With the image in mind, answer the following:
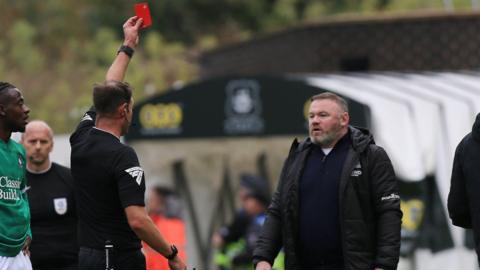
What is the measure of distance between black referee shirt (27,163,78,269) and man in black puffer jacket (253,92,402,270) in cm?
184

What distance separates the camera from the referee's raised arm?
28.6 ft

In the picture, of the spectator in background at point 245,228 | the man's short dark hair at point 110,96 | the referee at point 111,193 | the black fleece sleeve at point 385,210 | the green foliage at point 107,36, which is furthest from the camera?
the green foliage at point 107,36

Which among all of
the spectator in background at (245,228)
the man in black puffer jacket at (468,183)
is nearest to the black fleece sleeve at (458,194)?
the man in black puffer jacket at (468,183)

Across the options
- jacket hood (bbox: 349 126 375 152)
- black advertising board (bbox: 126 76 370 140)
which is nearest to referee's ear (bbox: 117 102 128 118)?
jacket hood (bbox: 349 126 375 152)

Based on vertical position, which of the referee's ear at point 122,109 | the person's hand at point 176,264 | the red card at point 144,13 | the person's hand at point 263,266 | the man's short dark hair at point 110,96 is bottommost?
the person's hand at point 263,266

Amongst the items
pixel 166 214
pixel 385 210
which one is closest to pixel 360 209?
pixel 385 210

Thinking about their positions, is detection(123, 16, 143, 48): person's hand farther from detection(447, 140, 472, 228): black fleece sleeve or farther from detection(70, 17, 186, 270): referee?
detection(447, 140, 472, 228): black fleece sleeve

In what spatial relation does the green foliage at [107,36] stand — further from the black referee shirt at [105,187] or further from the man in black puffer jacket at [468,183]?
the man in black puffer jacket at [468,183]

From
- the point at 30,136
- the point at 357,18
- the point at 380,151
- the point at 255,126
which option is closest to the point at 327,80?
the point at 255,126

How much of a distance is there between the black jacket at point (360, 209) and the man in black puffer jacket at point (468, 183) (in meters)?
0.36

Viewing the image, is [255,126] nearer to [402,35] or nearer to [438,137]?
[438,137]

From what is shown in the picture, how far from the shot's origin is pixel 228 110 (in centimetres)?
1588

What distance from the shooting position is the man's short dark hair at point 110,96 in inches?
321

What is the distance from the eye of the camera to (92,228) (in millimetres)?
8227
